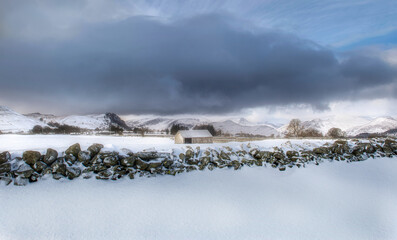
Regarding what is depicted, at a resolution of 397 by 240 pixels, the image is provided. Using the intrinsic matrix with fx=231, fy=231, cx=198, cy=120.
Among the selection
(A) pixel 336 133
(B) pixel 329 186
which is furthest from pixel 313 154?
(A) pixel 336 133

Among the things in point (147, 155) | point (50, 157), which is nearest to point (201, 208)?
point (147, 155)

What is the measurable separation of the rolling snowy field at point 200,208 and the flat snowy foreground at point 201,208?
0.11ft

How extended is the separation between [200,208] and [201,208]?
42mm

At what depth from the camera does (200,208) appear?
9.48 metres

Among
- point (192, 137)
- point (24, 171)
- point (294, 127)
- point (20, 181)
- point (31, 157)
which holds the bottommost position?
point (20, 181)

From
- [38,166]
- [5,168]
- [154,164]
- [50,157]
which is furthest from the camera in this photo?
[154,164]

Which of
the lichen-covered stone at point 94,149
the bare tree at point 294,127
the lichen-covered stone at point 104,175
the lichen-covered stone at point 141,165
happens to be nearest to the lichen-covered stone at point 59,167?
the lichen-covered stone at point 94,149

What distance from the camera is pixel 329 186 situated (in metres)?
12.2

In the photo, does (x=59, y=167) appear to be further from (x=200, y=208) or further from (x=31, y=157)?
(x=200, y=208)

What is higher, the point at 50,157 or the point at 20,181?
the point at 50,157

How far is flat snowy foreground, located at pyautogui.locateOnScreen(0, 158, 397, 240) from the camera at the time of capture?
8.24 m

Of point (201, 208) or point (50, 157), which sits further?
point (50, 157)

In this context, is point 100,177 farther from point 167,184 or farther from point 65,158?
point 167,184

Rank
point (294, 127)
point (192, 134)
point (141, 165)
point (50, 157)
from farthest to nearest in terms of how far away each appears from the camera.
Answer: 1. point (294, 127)
2. point (192, 134)
3. point (141, 165)
4. point (50, 157)
